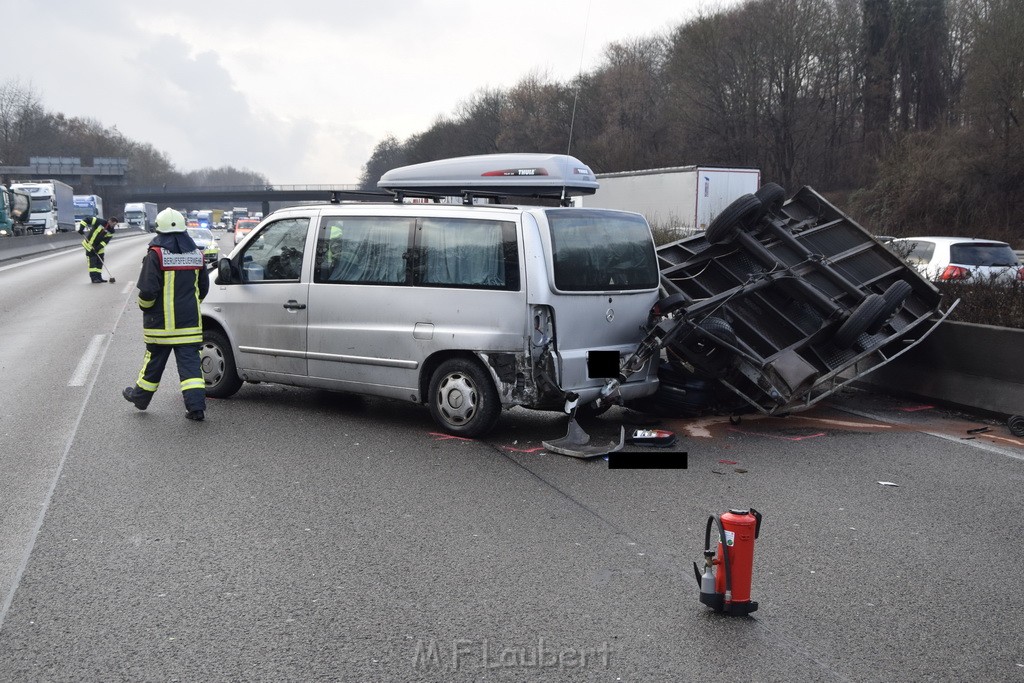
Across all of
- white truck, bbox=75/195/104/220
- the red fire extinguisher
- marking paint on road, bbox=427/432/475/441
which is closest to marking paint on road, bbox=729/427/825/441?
marking paint on road, bbox=427/432/475/441

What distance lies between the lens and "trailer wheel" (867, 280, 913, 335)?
8438mm

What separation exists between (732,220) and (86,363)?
770 cm

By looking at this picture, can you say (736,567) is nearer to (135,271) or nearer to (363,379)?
(363,379)

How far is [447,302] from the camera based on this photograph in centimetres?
796

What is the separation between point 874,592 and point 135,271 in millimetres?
29664

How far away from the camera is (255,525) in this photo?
5715 mm

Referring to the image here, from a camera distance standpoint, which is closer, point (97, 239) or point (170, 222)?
point (170, 222)

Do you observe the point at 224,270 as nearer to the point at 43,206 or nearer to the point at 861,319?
the point at 861,319

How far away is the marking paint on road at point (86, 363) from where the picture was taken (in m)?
10.7

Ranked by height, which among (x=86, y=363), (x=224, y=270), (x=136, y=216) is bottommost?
(x=86, y=363)

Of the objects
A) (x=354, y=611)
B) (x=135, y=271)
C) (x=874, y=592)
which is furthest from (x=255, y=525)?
(x=135, y=271)

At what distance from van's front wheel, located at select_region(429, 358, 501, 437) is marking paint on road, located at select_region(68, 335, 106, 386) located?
4592mm

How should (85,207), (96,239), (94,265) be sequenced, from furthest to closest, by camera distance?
1. (85,207)
2. (94,265)
3. (96,239)

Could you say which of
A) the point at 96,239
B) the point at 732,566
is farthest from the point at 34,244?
the point at 732,566
